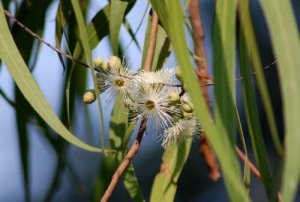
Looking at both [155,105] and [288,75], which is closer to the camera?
[288,75]

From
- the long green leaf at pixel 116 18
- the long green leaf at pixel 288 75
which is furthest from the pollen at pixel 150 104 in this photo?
the long green leaf at pixel 288 75

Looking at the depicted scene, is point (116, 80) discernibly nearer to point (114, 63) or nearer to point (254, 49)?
point (114, 63)

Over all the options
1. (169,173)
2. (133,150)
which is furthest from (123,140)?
(133,150)

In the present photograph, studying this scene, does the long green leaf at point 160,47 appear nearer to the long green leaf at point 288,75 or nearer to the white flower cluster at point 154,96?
the white flower cluster at point 154,96

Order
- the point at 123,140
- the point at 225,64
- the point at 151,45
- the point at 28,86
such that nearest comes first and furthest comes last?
the point at 225,64 → the point at 28,86 → the point at 151,45 → the point at 123,140

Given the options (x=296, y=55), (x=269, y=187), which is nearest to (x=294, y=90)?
(x=296, y=55)

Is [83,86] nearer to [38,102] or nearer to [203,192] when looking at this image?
[38,102]
